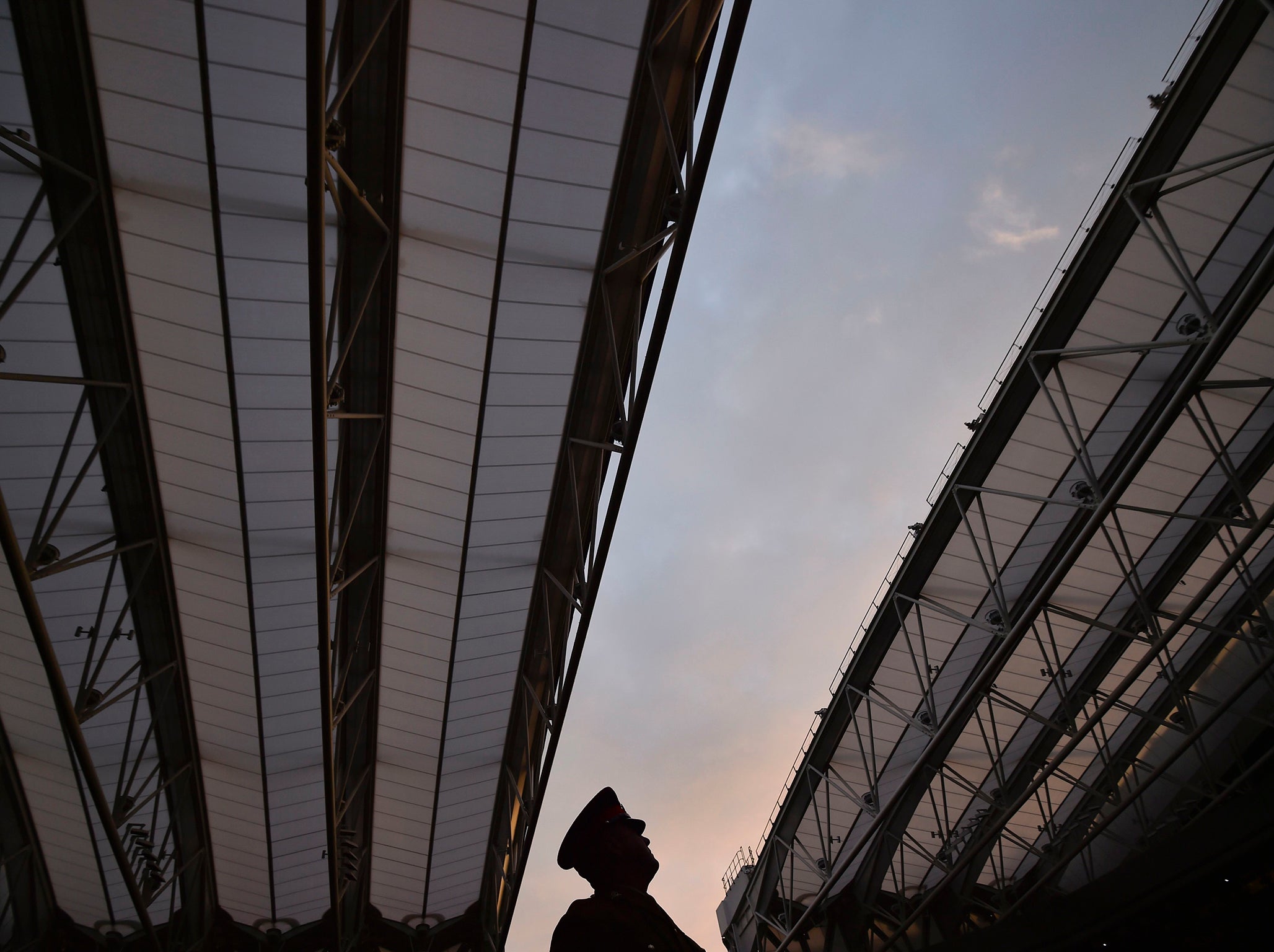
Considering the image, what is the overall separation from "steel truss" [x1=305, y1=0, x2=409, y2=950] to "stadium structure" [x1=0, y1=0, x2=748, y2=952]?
0.24ft

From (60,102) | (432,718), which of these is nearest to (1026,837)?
(432,718)

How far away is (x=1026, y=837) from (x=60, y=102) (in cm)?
3680

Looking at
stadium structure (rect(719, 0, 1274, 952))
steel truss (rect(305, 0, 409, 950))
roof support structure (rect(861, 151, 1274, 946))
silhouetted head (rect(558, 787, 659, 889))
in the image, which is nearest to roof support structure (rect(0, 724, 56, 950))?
steel truss (rect(305, 0, 409, 950))

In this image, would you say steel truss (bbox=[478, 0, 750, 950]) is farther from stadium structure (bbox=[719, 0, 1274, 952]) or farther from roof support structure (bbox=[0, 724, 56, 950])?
roof support structure (bbox=[0, 724, 56, 950])

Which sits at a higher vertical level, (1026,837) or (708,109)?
(708,109)

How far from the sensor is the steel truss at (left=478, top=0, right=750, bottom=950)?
11.7m

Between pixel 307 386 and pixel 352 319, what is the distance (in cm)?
158

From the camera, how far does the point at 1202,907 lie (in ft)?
20.0

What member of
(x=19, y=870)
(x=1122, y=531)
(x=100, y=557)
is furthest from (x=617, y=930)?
(x=19, y=870)

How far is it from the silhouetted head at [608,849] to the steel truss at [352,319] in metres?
8.44

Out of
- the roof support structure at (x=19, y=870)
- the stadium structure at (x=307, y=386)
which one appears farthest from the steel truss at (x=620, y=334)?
the roof support structure at (x=19, y=870)

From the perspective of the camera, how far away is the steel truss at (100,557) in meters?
11.0

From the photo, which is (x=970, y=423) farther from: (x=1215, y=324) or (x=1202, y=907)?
(x=1202, y=907)

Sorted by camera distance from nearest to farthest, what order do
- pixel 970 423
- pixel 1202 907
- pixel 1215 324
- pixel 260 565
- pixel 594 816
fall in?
pixel 1202 907, pixel 594 816, pixel 1215 324, pixel 260 565, pixel 970 423
